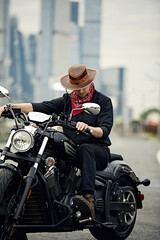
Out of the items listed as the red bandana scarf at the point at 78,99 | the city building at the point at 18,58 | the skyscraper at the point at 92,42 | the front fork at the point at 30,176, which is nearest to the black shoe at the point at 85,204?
the front fork at the point at 30,176

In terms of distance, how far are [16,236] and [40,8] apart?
6637 inches

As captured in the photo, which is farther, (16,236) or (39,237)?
(39,237)

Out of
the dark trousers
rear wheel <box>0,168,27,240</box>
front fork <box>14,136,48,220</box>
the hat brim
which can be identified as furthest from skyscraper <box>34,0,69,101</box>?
rear wheel <box>0,168,27,240</box>

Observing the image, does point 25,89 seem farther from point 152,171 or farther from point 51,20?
point 152,171

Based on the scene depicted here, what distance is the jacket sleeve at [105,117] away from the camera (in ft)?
21.6

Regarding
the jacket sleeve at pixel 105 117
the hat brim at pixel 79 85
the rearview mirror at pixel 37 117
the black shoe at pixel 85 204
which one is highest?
the hat brim at pixel 79 85

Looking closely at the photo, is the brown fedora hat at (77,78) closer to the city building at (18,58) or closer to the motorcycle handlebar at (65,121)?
the motorcycle handlebar at (65,121)

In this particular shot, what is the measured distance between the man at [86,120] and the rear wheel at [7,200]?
94cm

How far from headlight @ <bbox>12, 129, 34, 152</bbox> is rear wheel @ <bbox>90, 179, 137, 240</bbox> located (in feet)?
5.62

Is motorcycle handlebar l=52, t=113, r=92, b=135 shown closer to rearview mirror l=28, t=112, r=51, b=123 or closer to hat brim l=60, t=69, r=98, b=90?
rearview mirror l=28, t=112, r=51, b=123

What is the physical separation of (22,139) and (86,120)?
1.25 m

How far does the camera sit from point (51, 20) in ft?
525

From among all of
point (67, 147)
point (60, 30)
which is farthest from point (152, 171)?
point (60, 30)

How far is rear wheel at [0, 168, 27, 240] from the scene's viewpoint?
17.3 feet
